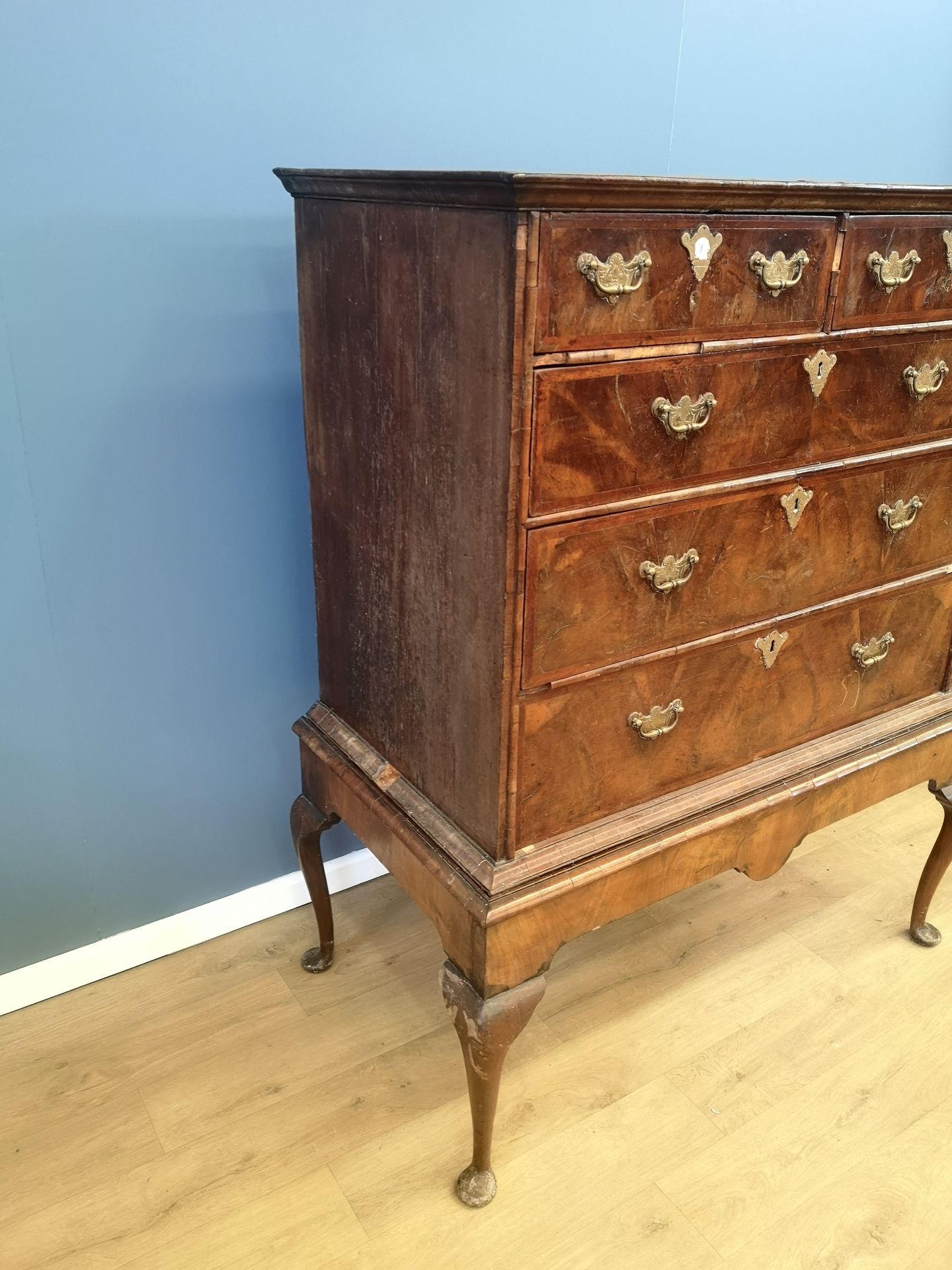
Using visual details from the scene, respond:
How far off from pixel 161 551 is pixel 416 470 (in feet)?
1.83

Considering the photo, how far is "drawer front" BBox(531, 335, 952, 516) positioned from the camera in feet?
3.48

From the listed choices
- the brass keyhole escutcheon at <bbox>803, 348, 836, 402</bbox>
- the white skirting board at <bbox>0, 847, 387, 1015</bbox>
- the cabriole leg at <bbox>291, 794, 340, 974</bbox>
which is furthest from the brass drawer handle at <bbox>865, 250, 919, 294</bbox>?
the white skirting board at <bbox>0, 847, 387, 1015</bbox>

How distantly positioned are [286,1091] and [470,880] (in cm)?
58

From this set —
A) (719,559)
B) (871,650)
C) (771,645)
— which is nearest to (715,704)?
(771,645)

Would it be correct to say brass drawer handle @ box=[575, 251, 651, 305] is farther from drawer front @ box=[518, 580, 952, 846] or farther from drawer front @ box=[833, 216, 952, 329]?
drawer front @ box=[518, 580, 952, 846]

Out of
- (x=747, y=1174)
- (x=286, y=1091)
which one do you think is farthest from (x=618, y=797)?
(x=286, y=1091)

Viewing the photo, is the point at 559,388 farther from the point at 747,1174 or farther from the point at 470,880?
the point at 747,1174

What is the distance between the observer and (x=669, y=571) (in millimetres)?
1213

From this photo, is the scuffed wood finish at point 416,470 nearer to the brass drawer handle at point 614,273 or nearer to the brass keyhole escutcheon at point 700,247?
the brass drawer handle at point 614,273

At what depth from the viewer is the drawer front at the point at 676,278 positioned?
3.25 feet

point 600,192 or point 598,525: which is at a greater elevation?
point 600,192

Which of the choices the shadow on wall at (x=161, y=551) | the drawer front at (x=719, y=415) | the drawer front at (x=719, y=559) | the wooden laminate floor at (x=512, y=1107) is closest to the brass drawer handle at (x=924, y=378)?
the drawer front at (x=719, y=415)

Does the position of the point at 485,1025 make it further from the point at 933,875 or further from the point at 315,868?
the point at 933,875

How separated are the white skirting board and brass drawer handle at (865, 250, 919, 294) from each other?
4.42ft
